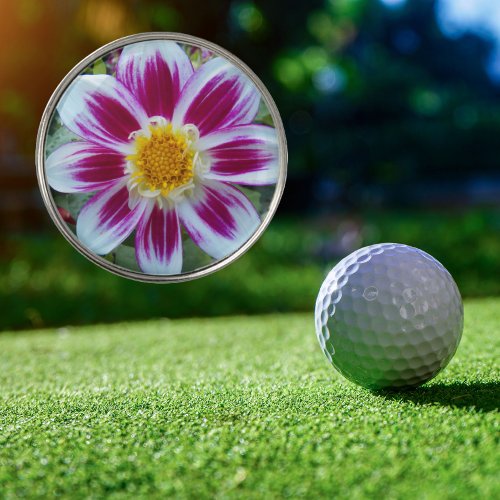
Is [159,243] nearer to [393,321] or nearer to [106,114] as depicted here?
[106,114]

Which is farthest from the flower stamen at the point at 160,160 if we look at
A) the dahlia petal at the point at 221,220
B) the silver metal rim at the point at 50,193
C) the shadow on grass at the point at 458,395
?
the shadow on grass at the point at 458,395

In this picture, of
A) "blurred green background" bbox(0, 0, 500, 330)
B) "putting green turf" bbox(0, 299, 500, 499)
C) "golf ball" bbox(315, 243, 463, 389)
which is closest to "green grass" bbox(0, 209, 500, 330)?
"blurred green background" bbox(0, 0, 500, 330)

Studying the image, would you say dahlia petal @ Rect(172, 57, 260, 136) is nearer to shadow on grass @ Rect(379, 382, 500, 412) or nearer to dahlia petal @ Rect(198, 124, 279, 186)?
dahlia petal @ Rect(198, 124, 279, 186)

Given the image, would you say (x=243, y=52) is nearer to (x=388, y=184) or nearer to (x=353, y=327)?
(x=388, y=184)

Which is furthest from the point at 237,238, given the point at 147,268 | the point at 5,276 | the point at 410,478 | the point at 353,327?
the point at 5,276

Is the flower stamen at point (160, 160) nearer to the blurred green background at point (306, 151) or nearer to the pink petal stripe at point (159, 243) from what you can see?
the pink petal stripe at point (159, 243)

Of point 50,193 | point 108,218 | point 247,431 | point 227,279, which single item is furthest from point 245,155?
point 227,279
